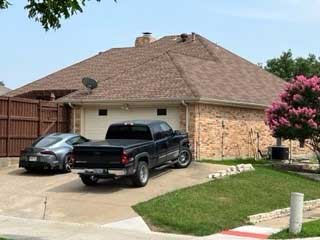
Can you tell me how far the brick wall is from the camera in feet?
81.1

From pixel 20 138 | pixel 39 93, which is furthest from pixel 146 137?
pixel 39 93

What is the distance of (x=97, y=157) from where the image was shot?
17.7m

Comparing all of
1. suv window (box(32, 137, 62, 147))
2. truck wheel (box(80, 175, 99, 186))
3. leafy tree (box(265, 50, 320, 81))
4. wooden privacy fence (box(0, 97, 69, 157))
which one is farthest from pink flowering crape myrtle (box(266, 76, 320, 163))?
leafy tree (box(265, 50, 320, 81))

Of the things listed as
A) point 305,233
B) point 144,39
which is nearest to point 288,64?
Result: point 144,39

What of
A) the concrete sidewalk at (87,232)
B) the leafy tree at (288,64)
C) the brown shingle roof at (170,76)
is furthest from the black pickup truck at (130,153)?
the leafy tree at (288,64)

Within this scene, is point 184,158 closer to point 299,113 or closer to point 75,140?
point 75,140

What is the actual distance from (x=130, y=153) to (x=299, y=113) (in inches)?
354

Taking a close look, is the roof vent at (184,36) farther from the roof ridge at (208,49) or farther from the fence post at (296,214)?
the fence post at (296,214)

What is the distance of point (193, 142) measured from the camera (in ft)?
80.6

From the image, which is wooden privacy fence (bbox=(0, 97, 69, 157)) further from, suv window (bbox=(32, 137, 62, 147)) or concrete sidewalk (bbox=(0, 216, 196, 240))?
concrete sidewalk (bbox=(0, 216, 196, 240))

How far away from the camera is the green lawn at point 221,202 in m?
14.2

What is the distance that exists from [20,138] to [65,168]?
363 cm

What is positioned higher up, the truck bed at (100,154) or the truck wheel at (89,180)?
the truck bed at (100,154)

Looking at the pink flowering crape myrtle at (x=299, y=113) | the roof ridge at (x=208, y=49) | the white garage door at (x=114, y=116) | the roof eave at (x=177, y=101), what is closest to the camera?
the pink flowering crape myrtle at (x=299, y=113)
